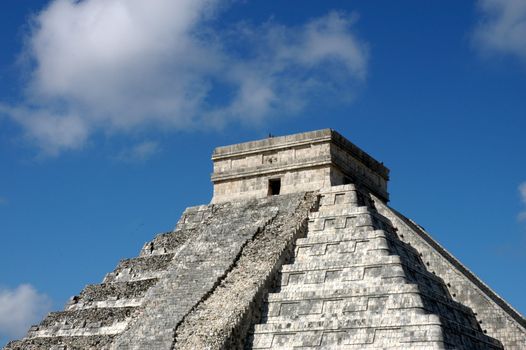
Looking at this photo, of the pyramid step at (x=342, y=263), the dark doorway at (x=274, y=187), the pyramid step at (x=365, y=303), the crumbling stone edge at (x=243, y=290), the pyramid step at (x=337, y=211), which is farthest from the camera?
the dark doorway at (x=274, y=187)

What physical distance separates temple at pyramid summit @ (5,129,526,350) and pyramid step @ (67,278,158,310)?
0.03 m

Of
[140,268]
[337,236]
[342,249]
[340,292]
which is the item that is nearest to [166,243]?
[140,268]

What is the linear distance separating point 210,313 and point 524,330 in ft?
21.4

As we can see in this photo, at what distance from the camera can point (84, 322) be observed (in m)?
21.0

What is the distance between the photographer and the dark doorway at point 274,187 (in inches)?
939

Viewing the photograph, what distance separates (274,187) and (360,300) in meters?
6.49

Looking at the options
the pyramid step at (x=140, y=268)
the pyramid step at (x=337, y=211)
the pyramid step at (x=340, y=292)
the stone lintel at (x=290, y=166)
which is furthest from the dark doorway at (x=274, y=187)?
the pyramid step at (x=340, y=292)

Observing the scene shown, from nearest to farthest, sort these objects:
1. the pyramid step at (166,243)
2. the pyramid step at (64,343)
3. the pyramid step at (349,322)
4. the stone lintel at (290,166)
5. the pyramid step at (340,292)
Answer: the pyramid step at (349,322)
the pyramid step at (340,292)
the pyramid step at (64,343)
the pyramid step at (166,243)
the stone lintel at (290,166)

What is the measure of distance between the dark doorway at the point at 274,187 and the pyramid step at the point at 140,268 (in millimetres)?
3317

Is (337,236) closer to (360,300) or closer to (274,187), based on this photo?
(360,300)

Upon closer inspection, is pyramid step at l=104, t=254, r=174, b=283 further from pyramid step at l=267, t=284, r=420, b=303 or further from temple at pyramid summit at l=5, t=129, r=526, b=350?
pyramid step at l=267, t=284, r=420, b=303

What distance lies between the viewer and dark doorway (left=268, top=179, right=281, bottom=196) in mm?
23844

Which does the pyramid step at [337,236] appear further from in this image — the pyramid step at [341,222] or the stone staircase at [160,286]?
the stone staircase at [160,286]

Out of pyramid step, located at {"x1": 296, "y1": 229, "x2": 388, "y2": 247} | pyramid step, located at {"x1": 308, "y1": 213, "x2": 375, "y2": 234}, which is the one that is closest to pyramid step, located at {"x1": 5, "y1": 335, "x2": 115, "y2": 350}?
pyramid step, located at {"x1": 296, "y1": 229, "x2": 388, "y2": 247}
